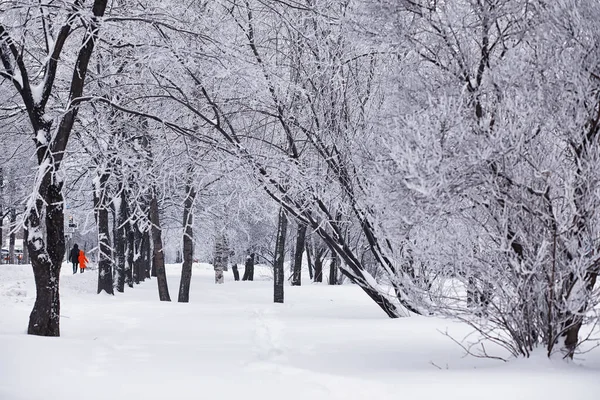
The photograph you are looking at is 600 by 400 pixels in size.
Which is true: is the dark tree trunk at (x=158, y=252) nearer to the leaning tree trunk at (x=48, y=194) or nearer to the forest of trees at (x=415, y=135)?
the forest of trees at (x=415, y=135)

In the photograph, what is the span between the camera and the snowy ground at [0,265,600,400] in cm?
561

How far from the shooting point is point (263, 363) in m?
7.21

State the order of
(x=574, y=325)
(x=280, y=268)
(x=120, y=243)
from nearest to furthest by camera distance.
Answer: (x=574, y=325)
(x=280, y=268)
(x=120, y=243)

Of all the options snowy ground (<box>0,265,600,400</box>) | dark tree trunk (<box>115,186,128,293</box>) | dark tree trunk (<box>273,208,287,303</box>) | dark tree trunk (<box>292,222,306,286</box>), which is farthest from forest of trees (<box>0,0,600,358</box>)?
dark tree trunk (<box>292,222,306,286</box>)

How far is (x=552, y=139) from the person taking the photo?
627cm

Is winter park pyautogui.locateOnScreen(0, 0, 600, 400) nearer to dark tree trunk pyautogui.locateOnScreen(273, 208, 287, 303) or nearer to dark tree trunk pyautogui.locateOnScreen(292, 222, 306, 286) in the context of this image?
dark tree trunk pyautogui.locateOnScreen(273, 208, 287, 303)

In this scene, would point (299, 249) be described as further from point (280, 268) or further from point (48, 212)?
point (48, 212)

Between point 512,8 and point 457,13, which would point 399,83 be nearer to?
point 457,13

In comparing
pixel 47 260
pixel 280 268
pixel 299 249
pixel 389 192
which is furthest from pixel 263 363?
pixel 299 249

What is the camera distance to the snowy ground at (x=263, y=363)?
5605mm

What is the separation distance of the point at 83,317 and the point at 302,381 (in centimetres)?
656

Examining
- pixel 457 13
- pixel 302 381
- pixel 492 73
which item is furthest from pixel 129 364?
pixel 457 13

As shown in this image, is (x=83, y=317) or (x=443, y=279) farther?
(x=83, y=317)

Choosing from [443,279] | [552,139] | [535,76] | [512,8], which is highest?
[512,8]
